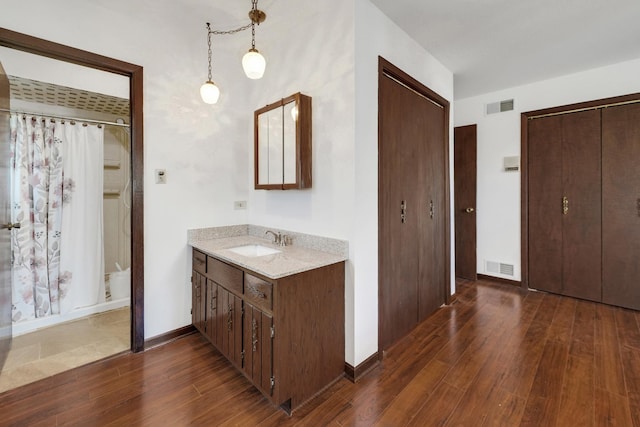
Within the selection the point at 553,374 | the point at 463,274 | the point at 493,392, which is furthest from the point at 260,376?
the point at 463,274

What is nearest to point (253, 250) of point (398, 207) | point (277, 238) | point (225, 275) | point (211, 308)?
point (277, 238)

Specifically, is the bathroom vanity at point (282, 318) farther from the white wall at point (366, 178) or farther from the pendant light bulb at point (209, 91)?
the pendant light bulb at point (209, 91)

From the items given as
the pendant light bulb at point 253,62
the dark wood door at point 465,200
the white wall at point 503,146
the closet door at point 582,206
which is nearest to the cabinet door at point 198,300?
the pendant light bulb at point 253,62

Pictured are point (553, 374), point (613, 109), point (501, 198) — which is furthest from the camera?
point (501, 198)

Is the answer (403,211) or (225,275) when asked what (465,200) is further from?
(225,275)

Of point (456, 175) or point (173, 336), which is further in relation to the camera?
point (456, 175)

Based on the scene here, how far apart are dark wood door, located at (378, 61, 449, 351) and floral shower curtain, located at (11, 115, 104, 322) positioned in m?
3.07

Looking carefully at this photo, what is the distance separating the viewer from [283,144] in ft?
7.78

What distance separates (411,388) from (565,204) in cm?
314

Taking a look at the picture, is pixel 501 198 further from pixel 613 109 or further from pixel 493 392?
pixel 493 392

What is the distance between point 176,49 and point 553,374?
3.88 meters

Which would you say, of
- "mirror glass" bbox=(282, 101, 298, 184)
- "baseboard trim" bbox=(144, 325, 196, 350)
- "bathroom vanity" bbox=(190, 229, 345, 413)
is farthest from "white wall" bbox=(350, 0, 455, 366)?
"baseboard trim" bbox=(144, 325, 196, 350)

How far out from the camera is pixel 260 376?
1711mm

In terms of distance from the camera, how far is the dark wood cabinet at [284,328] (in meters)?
1.62
